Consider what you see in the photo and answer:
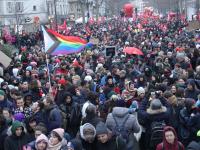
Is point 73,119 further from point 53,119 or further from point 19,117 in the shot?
point 19,117

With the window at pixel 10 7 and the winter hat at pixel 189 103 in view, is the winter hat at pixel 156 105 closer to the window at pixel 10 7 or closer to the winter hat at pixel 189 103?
the winter hat at pixel 189 103

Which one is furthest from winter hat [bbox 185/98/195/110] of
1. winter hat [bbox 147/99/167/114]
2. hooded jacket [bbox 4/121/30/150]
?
hooded jacket [bbox 4/121/30/150]

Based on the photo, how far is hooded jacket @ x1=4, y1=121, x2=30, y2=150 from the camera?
7688 mm

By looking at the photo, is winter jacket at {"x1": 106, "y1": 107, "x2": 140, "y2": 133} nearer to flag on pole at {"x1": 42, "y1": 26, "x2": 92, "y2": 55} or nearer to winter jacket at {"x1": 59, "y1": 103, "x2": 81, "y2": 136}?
winter jacket at {"x1": 59, "y1": 103, "x2": 81, "y2": 136}

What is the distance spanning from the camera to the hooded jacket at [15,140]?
769 centimetres

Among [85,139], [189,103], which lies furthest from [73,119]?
[189,103]

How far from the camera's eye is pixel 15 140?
777cm

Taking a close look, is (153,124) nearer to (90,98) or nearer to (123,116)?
(123,116)

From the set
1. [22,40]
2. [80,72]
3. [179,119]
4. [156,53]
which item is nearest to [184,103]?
[179,119]

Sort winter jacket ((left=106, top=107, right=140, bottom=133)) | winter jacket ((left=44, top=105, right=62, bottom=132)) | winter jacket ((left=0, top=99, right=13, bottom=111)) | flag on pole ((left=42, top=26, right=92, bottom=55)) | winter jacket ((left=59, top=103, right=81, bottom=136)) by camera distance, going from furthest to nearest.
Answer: flag on pole ((left=42, top=26, right=92, bottom=55)) → winter jacket ((left=0, top=99, right=13, bottom=111)) → winter jacket ((left=59, top=103, right=81, bottom=136)) → winter jacket ((left=44, top=105, right=62, bottom=132)) → winter jacket ((left=106, top=107, right=140, bottom=133))

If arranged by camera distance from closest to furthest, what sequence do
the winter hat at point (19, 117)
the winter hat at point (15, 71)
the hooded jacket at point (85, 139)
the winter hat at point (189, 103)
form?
1. the hooded jacket at point (85, 139)
2. the winter hat at point (189, 103)
3. the winter hat at point (19, 117)
4. the winter hat at point (15, 71)

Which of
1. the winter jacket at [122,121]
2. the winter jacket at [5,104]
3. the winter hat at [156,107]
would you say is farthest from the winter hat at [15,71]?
the winter jacket at [122,121]

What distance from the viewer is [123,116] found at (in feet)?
25.8

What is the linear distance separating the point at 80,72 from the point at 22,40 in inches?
678
